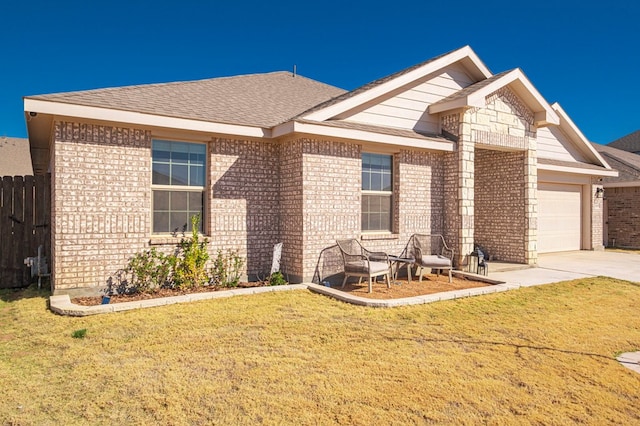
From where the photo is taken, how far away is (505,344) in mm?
5324

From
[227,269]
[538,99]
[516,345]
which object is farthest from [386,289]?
[538,99]

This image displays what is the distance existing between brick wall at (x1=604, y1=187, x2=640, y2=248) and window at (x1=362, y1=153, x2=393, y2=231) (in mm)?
14404

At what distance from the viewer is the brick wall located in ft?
59.9

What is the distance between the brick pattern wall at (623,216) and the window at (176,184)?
18.7m

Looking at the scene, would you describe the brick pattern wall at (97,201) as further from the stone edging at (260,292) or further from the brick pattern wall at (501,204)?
the brick pattern wall at (501,204)

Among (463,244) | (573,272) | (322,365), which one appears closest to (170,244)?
(322,365)

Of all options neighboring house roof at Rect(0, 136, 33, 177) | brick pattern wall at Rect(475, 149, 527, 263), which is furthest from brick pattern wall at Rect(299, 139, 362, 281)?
neighboring house roof at Rect(0, 136, 33, 177)

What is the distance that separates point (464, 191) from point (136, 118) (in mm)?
7460

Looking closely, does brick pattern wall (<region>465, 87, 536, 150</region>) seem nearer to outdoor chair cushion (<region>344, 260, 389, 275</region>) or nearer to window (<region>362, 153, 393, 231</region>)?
window (<region>362, 153, 393, 231</region>)

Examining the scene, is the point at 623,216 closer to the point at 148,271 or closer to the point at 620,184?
the point at 620,184

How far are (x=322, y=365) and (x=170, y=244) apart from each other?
473 centimetres

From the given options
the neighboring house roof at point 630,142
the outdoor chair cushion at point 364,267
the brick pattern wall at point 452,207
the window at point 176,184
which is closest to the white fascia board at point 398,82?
the brick pattern wall at point 452,207

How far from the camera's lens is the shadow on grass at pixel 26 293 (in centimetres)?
769

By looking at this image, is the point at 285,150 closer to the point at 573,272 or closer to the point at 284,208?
the point at 284,208
